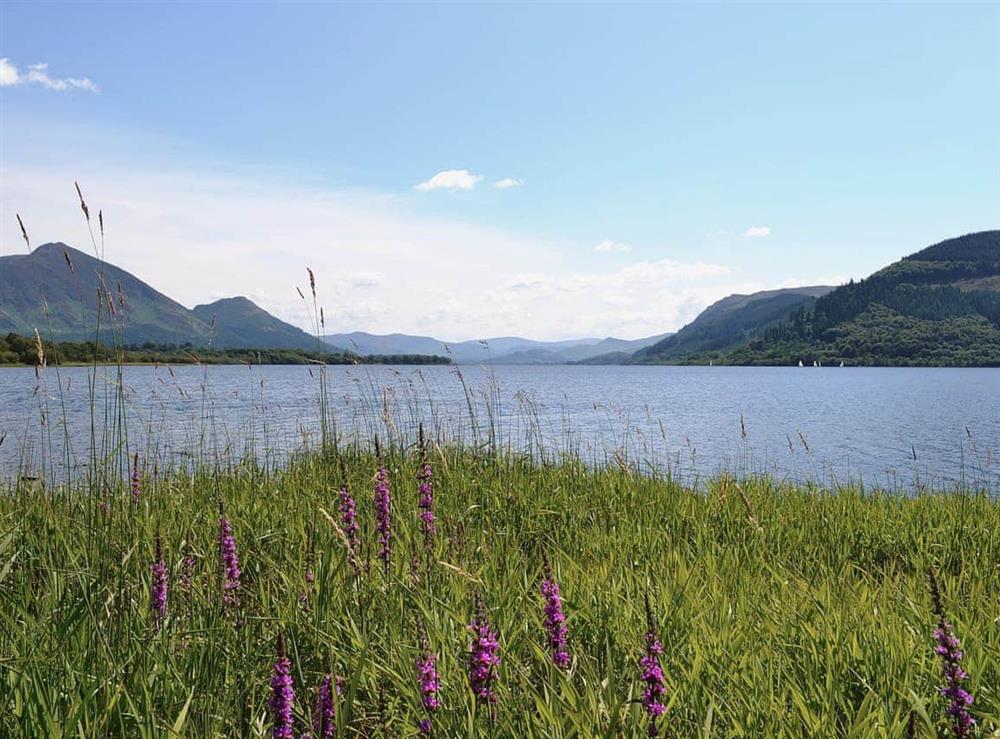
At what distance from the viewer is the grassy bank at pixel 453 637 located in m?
2.73

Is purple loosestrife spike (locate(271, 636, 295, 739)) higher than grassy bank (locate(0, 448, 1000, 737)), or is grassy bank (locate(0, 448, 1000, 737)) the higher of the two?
purple loosestrife spike (locate(271, 636, 295, 739))

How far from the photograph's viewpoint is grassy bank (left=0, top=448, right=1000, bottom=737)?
8.95 ft

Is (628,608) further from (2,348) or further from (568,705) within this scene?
(2,348)

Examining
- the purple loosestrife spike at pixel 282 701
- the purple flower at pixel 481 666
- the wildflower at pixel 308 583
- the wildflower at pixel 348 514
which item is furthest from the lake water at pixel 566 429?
the purple flower at pixel 481 666

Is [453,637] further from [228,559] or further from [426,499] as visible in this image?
[228,559]

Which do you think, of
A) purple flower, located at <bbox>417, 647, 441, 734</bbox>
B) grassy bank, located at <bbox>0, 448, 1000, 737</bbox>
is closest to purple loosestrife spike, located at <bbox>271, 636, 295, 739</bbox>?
grassy bank, located at <bbox>0, 448, 1000, 737</bbox>

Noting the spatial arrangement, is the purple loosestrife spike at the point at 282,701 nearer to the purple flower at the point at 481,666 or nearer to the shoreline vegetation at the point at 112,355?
the purple flower at the point at 481,666

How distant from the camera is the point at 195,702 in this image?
289cm

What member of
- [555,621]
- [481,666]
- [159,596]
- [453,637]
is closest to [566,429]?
[453,637]

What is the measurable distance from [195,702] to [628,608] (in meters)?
2.36

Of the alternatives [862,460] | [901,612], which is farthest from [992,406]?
[901,612]

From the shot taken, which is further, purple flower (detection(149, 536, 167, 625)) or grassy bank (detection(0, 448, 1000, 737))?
purple flower (detection(149, 536, 167, 625))

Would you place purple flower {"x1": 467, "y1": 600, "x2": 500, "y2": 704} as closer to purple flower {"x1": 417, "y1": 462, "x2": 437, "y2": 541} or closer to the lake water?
purple flower {"x1": 417, "y1": 462, "x2": 437, "y2": 541}

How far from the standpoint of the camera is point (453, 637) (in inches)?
138
